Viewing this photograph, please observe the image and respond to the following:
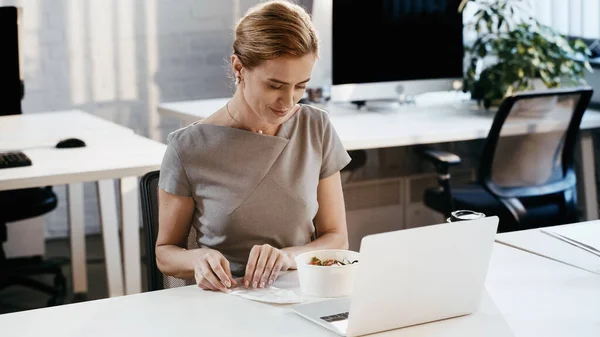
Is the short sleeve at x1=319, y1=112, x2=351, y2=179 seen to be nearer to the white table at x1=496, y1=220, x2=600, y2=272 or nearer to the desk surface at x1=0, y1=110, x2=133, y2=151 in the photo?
the white table at x1=496, y1=220, x2=600, y2=272

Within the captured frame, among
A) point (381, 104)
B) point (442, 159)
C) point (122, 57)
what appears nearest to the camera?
point (442, 159)

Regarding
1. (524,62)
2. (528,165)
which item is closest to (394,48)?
(524,62)

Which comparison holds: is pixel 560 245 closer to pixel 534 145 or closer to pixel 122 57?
pixel 534 145

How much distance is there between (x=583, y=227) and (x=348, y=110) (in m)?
1.95

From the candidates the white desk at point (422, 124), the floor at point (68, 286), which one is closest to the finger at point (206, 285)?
the white desk at point (422, 124)

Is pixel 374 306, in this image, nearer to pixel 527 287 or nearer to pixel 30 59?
pixel 527 287

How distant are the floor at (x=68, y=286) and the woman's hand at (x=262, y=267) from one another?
198cm

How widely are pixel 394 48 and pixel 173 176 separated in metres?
2.03

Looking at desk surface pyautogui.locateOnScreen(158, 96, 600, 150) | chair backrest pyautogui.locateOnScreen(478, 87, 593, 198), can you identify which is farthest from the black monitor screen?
chair backrest pyautogui.locateOnScreen(478, 87, 593, 198)

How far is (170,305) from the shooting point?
1469mm

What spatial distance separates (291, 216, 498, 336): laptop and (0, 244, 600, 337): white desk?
0.07 feet

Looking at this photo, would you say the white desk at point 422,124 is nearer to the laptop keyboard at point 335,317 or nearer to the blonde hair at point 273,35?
the blonde hair at point 273,35

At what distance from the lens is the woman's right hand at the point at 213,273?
1520 mm

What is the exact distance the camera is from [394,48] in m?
3.63
